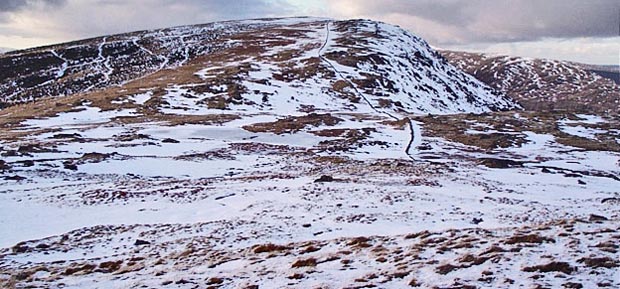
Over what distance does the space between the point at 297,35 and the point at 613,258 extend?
499 feet

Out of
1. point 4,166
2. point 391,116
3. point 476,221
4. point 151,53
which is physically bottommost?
point 476,221

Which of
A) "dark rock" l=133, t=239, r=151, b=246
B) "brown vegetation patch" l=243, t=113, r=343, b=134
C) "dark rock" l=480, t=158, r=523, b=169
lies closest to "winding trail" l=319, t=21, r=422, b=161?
"dark rock" l=480, t=158, r=523, b=169

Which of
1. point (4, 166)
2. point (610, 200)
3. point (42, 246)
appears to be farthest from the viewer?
point (4, 166)

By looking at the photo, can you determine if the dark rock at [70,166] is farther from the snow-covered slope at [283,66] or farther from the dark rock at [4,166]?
the snow-covered slope at [283,66]

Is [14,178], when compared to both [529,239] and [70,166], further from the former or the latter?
[529,239]

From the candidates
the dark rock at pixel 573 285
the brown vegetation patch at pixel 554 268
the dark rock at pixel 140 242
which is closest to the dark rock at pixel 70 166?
the dark rock at pixel 140 242

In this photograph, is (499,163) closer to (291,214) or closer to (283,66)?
(291,214)

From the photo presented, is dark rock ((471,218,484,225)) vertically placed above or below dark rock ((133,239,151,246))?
below

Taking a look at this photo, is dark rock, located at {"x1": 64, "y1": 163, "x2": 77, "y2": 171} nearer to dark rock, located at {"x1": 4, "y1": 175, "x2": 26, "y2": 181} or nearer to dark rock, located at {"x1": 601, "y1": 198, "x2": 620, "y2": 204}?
dark rock, located at {"x1": 4, "y1": 175, "x2": 26, "y2": 181}

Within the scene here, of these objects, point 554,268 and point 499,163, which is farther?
point 499,163

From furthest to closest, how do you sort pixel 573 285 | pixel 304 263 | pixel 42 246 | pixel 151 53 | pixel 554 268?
1. pixel 151 53
2. pixel 42 246
3. pixel 304 263
4. pixel 554 268
5. pixel 573 285

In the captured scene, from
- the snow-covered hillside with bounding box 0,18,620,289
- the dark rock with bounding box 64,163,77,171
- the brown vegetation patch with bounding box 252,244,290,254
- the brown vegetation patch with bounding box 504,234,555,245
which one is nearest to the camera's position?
the snow-covered hillside with bounding box 0,18,620,289

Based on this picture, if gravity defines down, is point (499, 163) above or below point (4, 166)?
below

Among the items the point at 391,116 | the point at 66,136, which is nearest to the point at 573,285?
the point at 66,136
